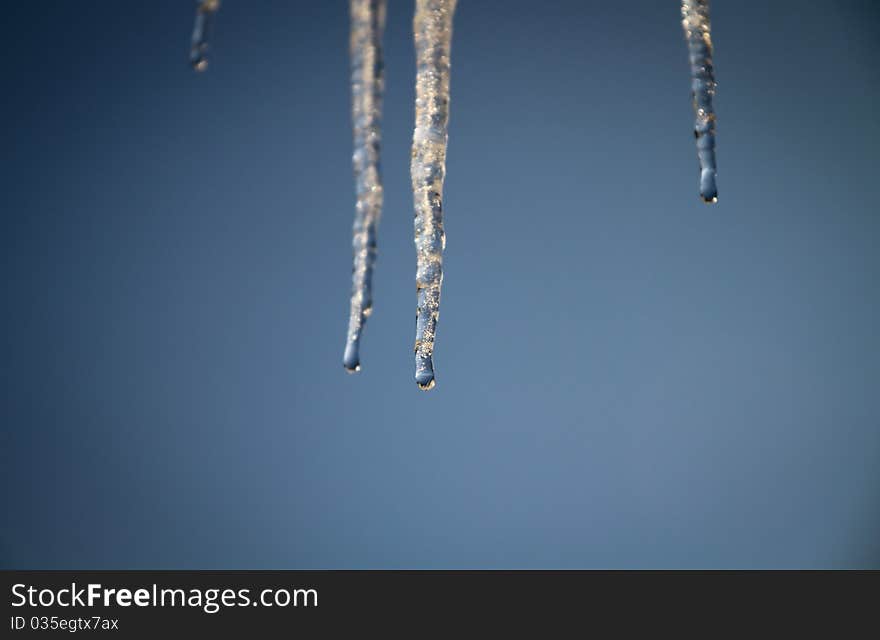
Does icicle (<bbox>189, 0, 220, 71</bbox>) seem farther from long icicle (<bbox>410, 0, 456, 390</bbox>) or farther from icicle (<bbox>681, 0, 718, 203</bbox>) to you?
icicle (<bbox>681, 0, 718, 203</bbox>)

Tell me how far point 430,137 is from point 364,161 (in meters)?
0.06

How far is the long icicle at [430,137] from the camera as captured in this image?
19.6 inches

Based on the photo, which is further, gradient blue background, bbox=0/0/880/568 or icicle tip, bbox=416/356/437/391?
gradient blue background, bbox=0/0/880/568

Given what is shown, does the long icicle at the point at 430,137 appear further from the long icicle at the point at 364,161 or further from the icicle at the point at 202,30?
the icicle at the point at 202,30

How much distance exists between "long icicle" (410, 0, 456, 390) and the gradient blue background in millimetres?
1153

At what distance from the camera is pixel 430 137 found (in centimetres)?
50

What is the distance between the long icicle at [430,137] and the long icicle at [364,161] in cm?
3

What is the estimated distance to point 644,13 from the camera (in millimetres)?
1767

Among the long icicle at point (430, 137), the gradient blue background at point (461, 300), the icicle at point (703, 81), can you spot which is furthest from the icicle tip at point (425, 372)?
the gradient blue background at point (461, 300)

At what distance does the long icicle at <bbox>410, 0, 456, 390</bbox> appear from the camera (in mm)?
499

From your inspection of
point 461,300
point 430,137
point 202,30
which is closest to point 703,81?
point 430,137

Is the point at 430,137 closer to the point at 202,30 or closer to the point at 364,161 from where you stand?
the point at 364,161

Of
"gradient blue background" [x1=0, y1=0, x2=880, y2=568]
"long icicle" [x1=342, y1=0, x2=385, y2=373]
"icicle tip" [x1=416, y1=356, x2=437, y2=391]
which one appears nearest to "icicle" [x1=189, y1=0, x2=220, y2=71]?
"long icicle" [x1=342, y1=0, x2=385, y2=373]
